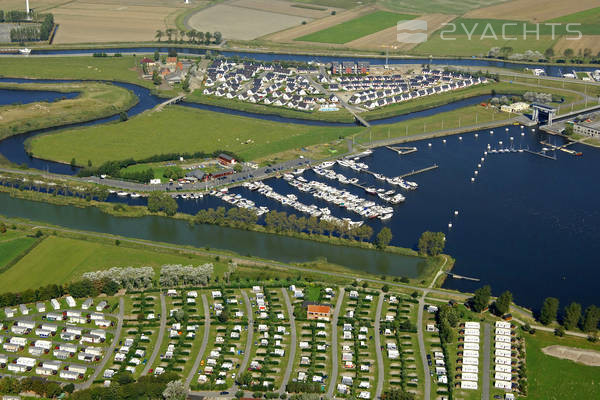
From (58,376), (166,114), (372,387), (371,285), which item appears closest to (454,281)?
(371,285)

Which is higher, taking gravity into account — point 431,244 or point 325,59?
point 325,59

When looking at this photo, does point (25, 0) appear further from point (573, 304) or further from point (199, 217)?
point (573, 304)

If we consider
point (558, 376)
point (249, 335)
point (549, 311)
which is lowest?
point (558, 376)

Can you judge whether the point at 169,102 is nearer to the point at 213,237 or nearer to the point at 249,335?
the point at 213,237

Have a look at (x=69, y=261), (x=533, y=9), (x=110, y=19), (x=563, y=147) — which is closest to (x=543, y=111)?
(x=563, y=147)

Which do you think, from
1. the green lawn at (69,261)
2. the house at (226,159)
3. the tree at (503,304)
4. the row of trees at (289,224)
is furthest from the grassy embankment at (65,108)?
the tree at (503,304)

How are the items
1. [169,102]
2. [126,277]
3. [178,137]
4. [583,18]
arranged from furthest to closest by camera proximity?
[583,18] → [169,102] → [178,137] → [126,277]

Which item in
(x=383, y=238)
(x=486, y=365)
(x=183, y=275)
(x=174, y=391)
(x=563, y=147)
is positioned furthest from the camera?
(x=563, y=147)
